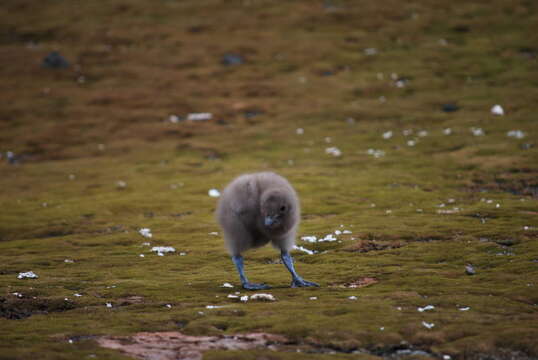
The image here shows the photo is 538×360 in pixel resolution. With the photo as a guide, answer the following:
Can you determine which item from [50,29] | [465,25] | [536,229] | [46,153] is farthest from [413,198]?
[50,29]

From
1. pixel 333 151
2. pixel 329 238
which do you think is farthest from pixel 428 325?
pixel 333 151

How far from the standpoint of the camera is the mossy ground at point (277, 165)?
1534 centimetres

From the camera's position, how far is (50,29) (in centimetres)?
10462

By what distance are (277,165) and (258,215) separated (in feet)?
104

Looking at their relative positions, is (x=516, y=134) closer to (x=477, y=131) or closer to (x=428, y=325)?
(x=477, y=131)

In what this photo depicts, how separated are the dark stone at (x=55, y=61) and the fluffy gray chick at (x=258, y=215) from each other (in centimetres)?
7465

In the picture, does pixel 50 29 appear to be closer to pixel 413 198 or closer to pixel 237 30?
pixel 237 30

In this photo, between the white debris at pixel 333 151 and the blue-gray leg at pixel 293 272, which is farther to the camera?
the white debris at pixel 333 151

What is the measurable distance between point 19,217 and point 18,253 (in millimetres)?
9829

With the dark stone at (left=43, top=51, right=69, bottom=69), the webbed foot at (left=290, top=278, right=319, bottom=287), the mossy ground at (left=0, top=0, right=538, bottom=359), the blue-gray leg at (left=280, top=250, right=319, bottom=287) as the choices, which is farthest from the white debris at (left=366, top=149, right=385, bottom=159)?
the dark stone at (left=43, top=51, right=69, bottom=69)

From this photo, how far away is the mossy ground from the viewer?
604 inches

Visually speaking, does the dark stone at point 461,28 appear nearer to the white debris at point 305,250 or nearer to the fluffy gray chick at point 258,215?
the white debris at point 305,250

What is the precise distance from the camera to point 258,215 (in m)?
17.4

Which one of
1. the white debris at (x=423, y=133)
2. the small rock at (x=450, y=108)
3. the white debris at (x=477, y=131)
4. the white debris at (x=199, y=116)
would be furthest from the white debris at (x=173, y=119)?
the white debris at (x=477, y=131)
